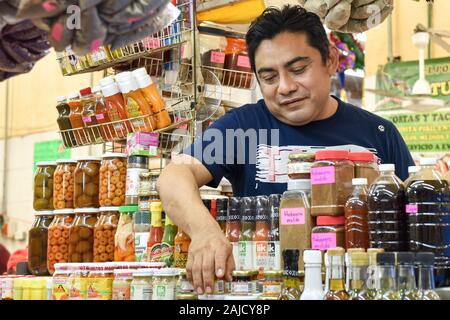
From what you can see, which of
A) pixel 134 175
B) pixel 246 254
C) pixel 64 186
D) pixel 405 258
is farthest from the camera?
pixel 64 186

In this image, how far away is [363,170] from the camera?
2186 millimetres

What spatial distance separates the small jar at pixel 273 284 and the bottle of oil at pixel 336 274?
0.31m

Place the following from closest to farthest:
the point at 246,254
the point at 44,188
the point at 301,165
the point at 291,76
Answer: the point at 301,165 < the point at 246,254 < the point at 291,76 < the point at 44,188

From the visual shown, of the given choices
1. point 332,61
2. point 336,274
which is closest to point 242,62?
point 332,61

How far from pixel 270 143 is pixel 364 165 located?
0.89m

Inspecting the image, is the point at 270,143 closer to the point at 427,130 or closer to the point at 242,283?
Answer: the point at 242,283

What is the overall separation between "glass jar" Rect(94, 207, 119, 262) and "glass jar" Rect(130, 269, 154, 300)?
1.35 metres

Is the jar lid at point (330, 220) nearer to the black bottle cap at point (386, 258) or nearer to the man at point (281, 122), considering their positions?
the black bottle cap at point (386, 258)

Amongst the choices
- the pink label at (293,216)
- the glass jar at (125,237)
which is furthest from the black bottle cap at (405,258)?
the glass jar at (125,237)

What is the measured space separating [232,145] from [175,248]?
0.54 meters

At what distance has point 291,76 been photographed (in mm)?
2943

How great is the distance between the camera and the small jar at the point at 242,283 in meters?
2.12
